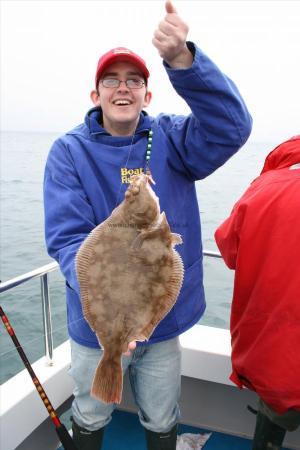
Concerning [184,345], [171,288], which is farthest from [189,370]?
[171,288]

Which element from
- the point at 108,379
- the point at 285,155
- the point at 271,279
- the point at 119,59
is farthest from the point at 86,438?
the point at 119,59

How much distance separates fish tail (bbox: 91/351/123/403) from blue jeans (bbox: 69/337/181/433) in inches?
15.7

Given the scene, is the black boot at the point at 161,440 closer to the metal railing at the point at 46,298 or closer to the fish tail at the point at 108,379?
the fish tail at the point at 108,379

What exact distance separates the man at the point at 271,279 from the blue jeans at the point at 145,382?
18.7 inches

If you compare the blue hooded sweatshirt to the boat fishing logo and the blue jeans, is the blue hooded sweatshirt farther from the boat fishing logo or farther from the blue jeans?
the blue jeans

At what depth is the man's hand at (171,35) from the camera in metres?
1.86

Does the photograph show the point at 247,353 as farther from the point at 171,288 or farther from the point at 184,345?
the point at 184,345

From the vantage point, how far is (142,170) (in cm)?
243

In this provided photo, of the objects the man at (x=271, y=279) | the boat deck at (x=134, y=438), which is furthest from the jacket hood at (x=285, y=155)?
the boat deck at (x=134, y=438)

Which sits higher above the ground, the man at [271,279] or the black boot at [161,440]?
the man at [271,279]

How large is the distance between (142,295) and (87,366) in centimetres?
80

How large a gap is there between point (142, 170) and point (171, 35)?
765 millimetres

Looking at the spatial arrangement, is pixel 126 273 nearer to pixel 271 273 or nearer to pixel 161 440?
pixel 271 273

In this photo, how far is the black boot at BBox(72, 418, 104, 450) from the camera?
8.54 ft
